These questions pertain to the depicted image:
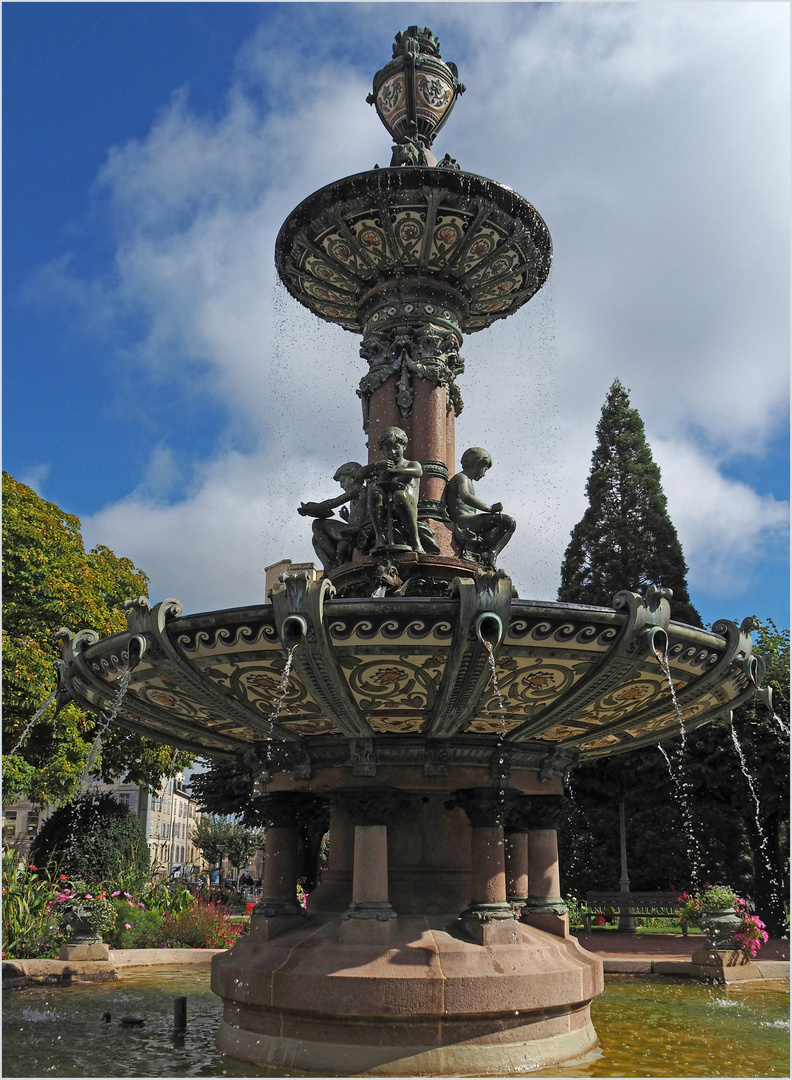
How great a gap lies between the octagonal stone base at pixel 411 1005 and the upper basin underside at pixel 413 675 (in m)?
1.83

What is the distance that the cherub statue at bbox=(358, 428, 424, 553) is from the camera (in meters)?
9.49

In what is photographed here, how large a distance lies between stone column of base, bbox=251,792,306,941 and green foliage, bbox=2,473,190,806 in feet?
44.3

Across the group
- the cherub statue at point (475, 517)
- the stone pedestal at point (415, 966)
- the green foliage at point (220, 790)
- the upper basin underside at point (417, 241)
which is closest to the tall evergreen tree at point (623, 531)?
the green foliage at point (220, 790)

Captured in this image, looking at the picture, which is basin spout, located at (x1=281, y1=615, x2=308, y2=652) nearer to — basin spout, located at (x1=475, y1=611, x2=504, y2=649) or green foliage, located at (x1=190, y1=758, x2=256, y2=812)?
basin spout, located at (x1=475, y1=611, x2=504, y2=649)

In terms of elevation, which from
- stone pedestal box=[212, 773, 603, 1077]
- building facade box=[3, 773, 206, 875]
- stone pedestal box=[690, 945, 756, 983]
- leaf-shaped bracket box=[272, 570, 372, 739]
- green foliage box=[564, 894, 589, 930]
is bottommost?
building facade box=[3, 773, 206, 875]

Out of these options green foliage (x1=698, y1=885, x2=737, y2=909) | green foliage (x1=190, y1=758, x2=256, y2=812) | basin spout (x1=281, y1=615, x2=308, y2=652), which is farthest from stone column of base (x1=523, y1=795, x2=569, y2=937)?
green foliage (x1=190, y1=758, x2=256, y2=812)

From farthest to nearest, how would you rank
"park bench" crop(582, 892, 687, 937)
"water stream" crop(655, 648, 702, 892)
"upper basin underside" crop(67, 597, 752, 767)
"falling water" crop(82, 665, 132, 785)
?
"water stream" crop(655, 648, 702, 892)
"park bench" crop(582, 892, 687, 937)
"falling water" crop(82, 665, 132, 785)
"upper basin underside" crop(67, 597, 752, 767)

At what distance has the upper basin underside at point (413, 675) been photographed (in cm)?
702

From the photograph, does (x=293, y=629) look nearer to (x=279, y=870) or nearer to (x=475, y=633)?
(x=475, y=633)

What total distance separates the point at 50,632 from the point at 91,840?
20.6ft

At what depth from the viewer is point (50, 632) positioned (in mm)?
24922

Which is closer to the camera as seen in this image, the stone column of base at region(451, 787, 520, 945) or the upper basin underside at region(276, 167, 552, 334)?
the stone column of base at region(451, 787, 520, 945)

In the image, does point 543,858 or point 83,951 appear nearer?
point 543,858

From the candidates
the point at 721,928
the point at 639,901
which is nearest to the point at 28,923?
the point at 721,928
